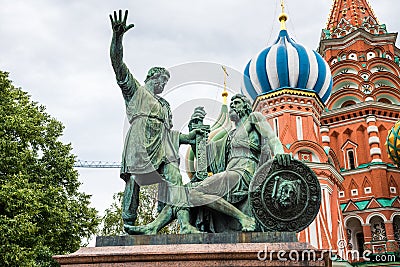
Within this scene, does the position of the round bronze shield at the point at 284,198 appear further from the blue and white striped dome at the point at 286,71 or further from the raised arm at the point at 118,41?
the blue and white striped dome at the point at 286,71

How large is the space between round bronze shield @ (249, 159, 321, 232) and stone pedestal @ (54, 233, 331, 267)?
241 mm

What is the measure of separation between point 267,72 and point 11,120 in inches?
544

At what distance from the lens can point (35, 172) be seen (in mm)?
15102

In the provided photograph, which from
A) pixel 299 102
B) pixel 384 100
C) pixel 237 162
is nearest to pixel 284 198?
pixel 237 162

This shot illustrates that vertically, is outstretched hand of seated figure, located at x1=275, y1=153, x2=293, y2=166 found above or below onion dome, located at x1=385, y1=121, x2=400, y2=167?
below

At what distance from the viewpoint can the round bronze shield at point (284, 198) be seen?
607cm

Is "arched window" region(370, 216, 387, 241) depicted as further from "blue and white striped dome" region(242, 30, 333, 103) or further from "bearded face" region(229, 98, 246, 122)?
"bearded face" region(229, 98, 246, 122)

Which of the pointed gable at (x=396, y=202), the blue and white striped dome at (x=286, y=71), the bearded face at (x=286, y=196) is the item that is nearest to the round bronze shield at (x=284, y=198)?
the bearded face at (x=286, y=196)

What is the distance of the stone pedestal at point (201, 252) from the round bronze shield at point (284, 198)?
0.24 meters

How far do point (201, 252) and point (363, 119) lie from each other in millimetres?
25728

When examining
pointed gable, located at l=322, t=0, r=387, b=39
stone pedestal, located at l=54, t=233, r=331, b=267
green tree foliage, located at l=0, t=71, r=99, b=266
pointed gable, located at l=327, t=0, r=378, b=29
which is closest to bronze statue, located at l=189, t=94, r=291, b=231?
stone pedestal, located at l=54, t=233, r=331, b=267

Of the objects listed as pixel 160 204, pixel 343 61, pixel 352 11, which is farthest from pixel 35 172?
pixel 352 11

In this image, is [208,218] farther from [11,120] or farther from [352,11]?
[352,11]

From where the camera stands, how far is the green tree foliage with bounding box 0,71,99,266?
12.8 metres
